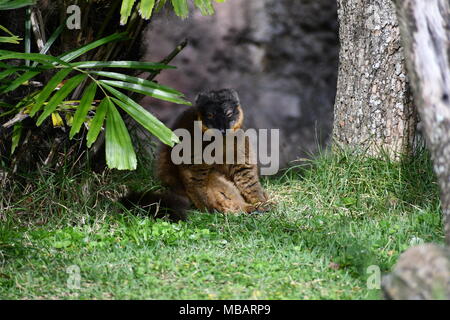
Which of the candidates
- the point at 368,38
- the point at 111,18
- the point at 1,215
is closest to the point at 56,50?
the point at 111,18

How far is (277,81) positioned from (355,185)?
9.17 feet

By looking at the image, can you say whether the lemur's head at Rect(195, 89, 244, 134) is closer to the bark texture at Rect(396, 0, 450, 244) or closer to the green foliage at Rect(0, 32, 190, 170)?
the green foliage at Rect(0, 32, 190, 170)

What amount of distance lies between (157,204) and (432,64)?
2.79 metres

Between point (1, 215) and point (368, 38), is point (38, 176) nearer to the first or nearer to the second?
point (1, 215)

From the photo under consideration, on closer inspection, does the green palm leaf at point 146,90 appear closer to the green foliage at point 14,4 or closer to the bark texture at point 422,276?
the green foliage at point 14,4

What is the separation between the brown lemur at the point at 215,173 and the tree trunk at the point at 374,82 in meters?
1.02

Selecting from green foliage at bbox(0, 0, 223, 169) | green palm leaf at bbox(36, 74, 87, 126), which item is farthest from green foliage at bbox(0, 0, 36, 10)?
green palm leaf at bbox(36, 74, 87, 126)

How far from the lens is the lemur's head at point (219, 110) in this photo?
238 inches

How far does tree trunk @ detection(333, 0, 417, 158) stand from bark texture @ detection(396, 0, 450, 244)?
2.35m

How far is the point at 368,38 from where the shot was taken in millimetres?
6004

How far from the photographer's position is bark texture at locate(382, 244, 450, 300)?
307cm

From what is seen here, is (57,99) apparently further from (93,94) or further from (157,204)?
(157,204)

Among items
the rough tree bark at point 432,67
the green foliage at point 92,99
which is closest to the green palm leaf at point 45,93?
the green foliage at point 92,99

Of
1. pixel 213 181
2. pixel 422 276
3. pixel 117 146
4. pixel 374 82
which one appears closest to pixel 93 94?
pixel 117 146
